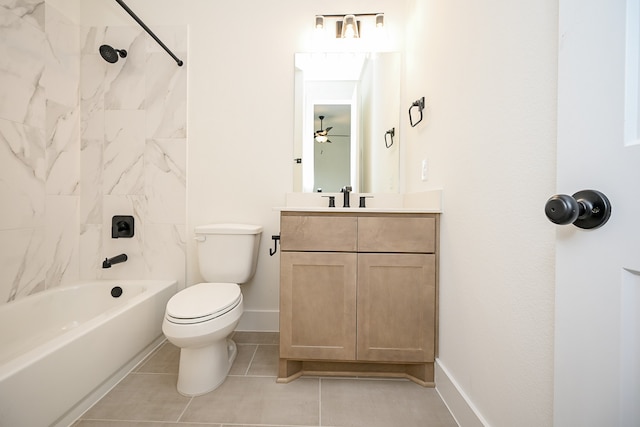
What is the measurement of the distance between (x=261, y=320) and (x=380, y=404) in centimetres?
101

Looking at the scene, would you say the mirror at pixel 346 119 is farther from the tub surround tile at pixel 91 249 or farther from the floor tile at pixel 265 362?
the tub surround tile at pixel 91 249

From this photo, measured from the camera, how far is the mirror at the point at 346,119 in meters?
1.88

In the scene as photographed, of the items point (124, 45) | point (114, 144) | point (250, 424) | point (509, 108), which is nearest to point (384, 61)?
point (509, 108)

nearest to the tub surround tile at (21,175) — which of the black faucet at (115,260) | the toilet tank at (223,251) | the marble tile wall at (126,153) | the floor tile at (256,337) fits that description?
the marble tile wall at (126,153)

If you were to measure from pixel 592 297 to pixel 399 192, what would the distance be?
1474 mm

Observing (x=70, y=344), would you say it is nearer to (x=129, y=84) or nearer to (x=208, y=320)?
(x=208, y=320)

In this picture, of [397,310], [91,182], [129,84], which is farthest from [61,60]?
[397,310]

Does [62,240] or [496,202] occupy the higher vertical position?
[496,202]

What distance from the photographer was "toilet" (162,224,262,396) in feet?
3.83

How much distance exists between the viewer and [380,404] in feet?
3.91

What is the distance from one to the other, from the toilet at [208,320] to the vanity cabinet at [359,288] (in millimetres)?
300

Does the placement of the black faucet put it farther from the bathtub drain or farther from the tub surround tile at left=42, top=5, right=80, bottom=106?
the tub surround tile at left=42, top=5, right=80, bottom=106

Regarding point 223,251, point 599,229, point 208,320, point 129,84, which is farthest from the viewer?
point 129,84

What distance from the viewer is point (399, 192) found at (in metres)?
1.87
